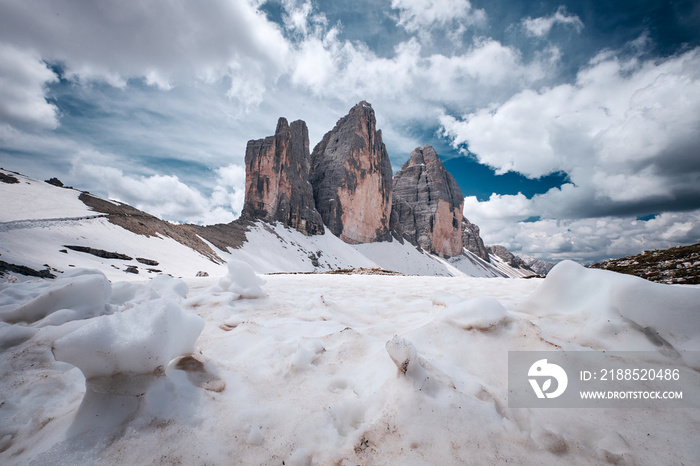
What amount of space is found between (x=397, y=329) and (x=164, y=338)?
227 cm

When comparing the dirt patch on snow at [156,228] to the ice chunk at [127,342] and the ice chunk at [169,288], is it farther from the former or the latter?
the ice chunk at [127,342]

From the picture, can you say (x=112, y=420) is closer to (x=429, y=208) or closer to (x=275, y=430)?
(x=275, y=430)

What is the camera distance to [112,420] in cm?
147

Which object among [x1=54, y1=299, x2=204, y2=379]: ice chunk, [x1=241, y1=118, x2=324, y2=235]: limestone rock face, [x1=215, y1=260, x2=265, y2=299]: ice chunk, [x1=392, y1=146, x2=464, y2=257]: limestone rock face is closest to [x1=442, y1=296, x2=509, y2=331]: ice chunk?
[x1=54, y1=299, x2=204, y2=379]: ice chunk

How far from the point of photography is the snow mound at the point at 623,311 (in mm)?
2041

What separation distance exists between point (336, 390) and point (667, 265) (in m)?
8.23

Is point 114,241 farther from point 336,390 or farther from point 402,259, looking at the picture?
point 402,259

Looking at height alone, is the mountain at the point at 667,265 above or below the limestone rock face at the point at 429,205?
below

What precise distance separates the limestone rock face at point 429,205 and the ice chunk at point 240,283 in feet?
219

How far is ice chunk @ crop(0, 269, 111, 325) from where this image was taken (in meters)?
2.72

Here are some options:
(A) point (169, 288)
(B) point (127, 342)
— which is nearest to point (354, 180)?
(A) point (169, 288)

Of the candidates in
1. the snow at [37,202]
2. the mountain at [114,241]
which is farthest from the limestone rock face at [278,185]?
the snow at [37,202]

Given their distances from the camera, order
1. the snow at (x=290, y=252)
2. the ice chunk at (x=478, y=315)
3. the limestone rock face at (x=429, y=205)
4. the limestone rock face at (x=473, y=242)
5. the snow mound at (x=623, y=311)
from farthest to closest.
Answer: the limestone rock face at (x=473, y=242) < the limestone rock face at (x=429, y=205) < the snow at (x=290, y=252) < the ice chunk at (x=478, y=315) < the snow mound at (x=623, y=311)

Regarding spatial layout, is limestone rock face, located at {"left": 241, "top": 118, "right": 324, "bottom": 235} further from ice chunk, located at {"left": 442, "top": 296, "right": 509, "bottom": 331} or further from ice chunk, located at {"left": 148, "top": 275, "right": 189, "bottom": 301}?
ice chunk, located at {"left": 442, "top": 296, "right": 509, "bottom": 331}
